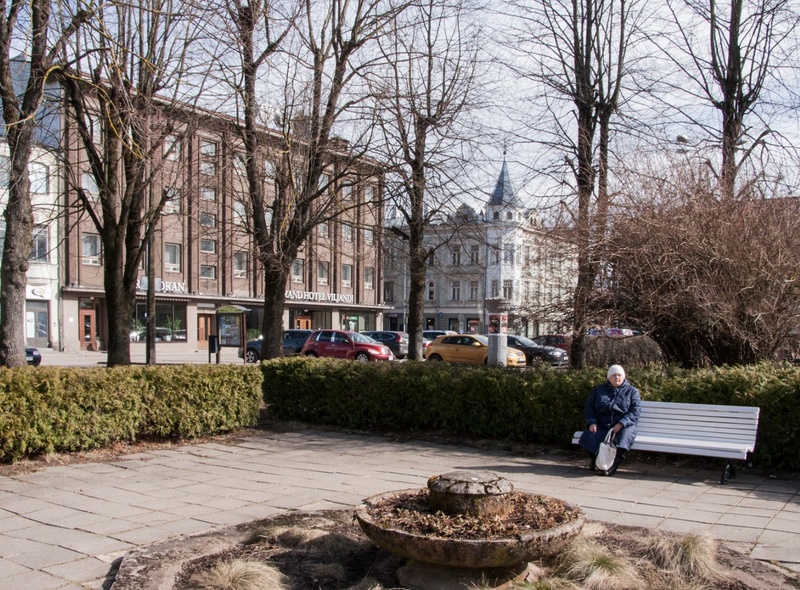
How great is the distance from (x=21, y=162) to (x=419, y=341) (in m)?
10.3

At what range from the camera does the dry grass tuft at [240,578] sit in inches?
172

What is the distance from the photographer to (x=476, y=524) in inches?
175

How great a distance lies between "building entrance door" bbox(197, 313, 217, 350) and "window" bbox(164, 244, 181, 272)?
360 cm

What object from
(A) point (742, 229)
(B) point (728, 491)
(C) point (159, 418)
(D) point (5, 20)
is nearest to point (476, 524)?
(B) point (728, 491)

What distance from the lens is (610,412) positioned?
8727 mm

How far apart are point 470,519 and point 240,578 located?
4.62ft

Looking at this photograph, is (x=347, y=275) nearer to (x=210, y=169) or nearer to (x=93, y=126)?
(x=93, y=126)

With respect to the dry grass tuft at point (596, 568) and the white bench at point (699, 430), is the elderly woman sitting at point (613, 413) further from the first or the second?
the dry grass tuft at point (596, 568)

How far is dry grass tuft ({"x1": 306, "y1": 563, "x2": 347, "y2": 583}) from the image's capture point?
15.5 feet

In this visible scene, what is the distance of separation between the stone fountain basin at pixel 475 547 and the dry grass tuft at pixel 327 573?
21.7 inches

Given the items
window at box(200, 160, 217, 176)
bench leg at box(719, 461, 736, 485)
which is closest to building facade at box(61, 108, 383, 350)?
window at box(200, 160, 217, 176)

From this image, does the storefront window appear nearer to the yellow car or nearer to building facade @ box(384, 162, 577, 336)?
the yellow car

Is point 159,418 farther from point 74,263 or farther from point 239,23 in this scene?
point 74,263

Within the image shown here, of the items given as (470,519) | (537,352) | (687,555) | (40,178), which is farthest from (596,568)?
(537,352)
